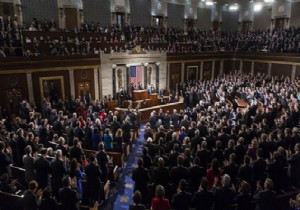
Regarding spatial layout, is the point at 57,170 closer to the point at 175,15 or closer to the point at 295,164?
the point at 295,164

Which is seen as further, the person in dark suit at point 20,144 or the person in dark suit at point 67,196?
the person in dark suit at point 20,144

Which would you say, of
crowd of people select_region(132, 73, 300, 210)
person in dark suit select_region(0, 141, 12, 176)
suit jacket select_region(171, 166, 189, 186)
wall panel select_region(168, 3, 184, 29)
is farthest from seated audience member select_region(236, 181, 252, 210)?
wall panel select_region(168, 3, 184, 29)

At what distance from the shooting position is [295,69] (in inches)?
856

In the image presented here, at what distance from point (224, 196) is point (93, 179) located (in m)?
3.14

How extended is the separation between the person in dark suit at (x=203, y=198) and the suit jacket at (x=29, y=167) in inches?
166

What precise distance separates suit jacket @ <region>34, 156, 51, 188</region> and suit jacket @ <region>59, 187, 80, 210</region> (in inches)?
58.4

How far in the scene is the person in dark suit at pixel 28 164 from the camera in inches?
265

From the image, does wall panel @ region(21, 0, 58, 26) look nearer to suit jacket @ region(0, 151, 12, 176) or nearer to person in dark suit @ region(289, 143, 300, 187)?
suit jacket @ region(0, 151, 12, 176)

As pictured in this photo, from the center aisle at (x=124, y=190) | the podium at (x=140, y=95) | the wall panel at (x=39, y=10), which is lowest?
the center aisle at (x=124, y=190)

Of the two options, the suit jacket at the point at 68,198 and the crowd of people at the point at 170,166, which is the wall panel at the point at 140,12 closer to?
the crowd of people at the point at 170,166

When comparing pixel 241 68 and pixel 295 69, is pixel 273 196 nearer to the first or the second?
pixel 295 69

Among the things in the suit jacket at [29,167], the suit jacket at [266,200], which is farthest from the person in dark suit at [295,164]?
the suit jacket at [29,167]

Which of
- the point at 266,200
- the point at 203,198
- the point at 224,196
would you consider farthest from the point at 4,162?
the point at 266,200

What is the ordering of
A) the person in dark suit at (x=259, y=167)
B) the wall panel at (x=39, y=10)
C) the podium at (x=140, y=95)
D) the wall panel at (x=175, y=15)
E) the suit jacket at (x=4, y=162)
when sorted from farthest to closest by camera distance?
the wall panel at (x=175, y=15) < the wall panel at (x=39, y=10) < the podium at (x=140, y=95) < the suit jacket at (x=4, y=162) < the person in dark suit at (x=259, y=167)
